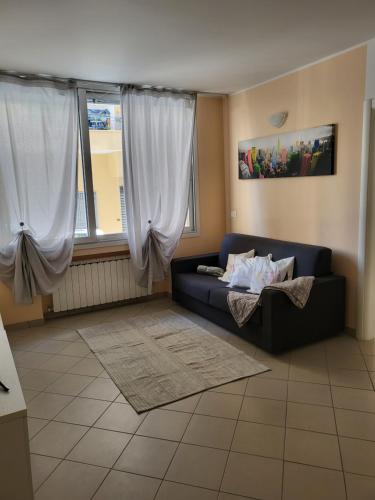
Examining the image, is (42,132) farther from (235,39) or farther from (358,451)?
(358,451)

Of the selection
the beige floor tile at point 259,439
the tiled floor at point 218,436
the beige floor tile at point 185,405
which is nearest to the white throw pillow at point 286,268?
the tiled floor at point 218,436

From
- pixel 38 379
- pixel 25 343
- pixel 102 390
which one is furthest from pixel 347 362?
pixel 25 343

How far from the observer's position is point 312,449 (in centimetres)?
213

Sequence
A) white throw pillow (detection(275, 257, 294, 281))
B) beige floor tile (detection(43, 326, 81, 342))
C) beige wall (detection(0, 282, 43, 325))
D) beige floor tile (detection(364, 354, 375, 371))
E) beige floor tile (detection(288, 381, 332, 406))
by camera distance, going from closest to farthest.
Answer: beige floor tile (detection(288, 381, 332, 406))
beige floor tile (detection(364, 354, 375, 371))
white throw pillow (detection(275, 257, 294, 281))
beige floor tile (detection(43, 326, 81, 342))
beige wall (detection(0, 282, 43, 325))

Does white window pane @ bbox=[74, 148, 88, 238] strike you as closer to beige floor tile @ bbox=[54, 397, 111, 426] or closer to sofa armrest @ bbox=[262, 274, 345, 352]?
beige floor tile @ bbox=[54, 397, 111, 426]

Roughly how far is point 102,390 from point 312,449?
148 centimetres

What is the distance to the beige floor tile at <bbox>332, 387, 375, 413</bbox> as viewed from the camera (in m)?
2.50

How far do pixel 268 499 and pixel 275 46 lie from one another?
3.12 metres

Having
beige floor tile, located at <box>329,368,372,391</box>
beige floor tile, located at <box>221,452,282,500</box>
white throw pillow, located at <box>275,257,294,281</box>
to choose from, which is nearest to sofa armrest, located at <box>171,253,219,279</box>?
white throw pillow, located at <box>275,257,294,281</box>

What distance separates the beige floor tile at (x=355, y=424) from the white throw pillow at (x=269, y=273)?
1.43m

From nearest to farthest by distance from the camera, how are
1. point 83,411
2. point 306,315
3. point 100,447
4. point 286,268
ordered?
point 100,447
point 83,411
point 306,315
point 286,268

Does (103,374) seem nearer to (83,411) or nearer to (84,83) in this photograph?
(83,411)

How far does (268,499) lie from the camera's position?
1.82 m

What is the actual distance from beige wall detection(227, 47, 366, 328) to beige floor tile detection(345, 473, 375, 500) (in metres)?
1.85
